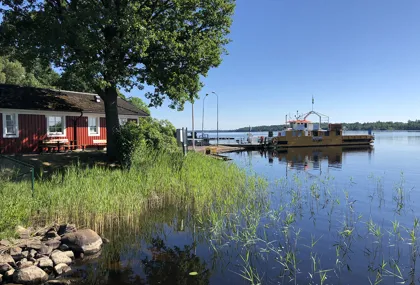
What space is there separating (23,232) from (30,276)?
63.4 inches

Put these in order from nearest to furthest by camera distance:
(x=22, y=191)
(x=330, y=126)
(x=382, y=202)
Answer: (x=22, y=191)
(x=382, y=202)
(x=330, y=126)

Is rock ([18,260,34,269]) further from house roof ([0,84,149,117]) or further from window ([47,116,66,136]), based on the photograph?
window ([47,116,66,136])

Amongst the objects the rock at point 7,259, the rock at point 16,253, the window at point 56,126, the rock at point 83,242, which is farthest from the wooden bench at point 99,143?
the rock at point 7,259

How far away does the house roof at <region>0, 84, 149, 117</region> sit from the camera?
1892cm

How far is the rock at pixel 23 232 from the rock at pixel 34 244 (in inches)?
9.6

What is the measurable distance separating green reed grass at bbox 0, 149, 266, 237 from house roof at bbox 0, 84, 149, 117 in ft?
32.2

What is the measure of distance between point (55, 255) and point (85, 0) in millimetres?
12224

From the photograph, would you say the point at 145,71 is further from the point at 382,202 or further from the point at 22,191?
the point at 382,202

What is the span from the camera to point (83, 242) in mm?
6699

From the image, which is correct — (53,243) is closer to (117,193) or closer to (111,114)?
(117,193)

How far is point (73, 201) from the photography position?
319 inches

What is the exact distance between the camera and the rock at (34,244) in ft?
20.6

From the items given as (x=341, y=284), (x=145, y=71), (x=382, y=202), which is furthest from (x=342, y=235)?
(x=145, y=71)

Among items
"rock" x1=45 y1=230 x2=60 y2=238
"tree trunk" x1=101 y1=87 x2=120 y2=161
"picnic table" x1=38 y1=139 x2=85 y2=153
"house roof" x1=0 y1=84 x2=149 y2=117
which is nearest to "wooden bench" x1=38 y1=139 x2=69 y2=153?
"picnic table" x1=38 y1=139 x2=85 y2=153
